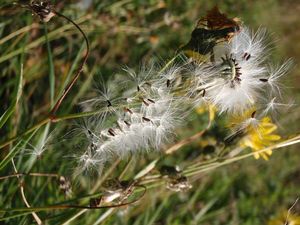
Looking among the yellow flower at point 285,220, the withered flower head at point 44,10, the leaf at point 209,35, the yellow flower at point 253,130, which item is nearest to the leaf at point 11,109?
the withered flower head at point 44,10

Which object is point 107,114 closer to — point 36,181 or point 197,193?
point 36,181

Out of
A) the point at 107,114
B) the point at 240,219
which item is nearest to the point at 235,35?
the point at 107,114

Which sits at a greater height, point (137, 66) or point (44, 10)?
point (44, 10)

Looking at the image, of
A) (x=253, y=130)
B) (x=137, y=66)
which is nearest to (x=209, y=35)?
(x=253, y=130)

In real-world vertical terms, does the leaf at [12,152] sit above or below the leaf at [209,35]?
below

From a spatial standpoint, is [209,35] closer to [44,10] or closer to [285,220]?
[44,10]

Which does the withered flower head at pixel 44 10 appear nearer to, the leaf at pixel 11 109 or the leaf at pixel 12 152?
the leaf at pixel 11 109
